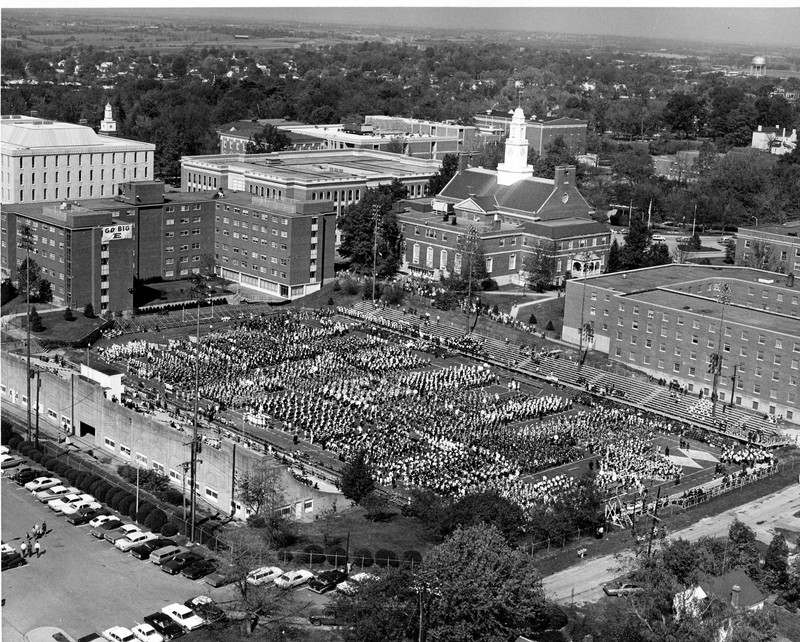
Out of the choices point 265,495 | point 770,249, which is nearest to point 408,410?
point 265,495

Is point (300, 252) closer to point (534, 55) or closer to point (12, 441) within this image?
point (12, 441)

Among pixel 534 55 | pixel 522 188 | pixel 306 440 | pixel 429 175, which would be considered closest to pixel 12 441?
pixel 306 440

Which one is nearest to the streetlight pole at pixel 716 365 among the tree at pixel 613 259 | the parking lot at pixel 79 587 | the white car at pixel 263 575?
the tree at pixel 613 259

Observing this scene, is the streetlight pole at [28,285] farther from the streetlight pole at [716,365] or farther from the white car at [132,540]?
the streetlight pole at [716,365]

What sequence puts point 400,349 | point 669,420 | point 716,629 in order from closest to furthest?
point 716,629 < point 669,420 < point 400,349

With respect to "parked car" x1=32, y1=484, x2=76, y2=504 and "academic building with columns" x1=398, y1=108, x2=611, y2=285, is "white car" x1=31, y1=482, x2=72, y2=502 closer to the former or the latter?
"parked car" x1=32, y1=484, x2=76, y2=504
